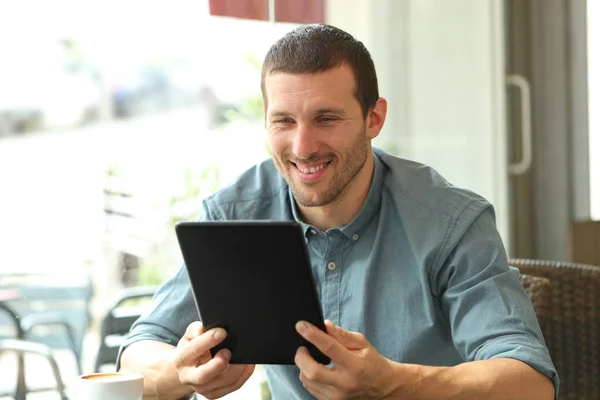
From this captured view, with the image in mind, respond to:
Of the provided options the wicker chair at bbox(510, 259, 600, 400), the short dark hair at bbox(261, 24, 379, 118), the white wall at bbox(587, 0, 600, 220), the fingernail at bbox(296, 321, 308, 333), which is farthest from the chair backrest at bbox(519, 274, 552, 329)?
the white wall at bbox(587, 0, 600, 220)

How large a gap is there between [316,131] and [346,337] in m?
0.47

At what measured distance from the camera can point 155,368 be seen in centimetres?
163

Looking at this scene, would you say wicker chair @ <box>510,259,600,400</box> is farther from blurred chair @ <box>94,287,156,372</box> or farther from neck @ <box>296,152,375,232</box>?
blurred chair @ <box>94,287,156,372</box>

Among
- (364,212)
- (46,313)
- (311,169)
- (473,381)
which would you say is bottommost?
(46,313)

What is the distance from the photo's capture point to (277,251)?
51.3 inches

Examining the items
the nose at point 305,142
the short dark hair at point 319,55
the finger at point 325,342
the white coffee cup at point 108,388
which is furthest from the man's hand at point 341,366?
the short dark hair at point 319,55

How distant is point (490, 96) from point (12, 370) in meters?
2.19

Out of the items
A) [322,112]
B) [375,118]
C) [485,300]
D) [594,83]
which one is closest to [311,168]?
[322,112]

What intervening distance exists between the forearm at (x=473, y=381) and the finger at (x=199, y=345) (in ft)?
0.97

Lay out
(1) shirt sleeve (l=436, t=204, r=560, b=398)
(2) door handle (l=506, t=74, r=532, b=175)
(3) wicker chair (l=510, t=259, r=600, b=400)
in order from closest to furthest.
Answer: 1. (1) shirt sleeve (l=436, t=204, r=560, b=398)
2. (3) wicker chair (l=510, t=259, r=600, b=400)
3. (2) door handle (l=506, t=74, r=532, b=175)

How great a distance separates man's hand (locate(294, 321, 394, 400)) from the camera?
1.34 meters

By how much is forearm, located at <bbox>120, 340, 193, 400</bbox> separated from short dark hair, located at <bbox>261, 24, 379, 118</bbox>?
Result: 0.51 metres

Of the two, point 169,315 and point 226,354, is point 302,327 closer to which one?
point 226,354

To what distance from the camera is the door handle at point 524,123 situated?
13.3 feet
